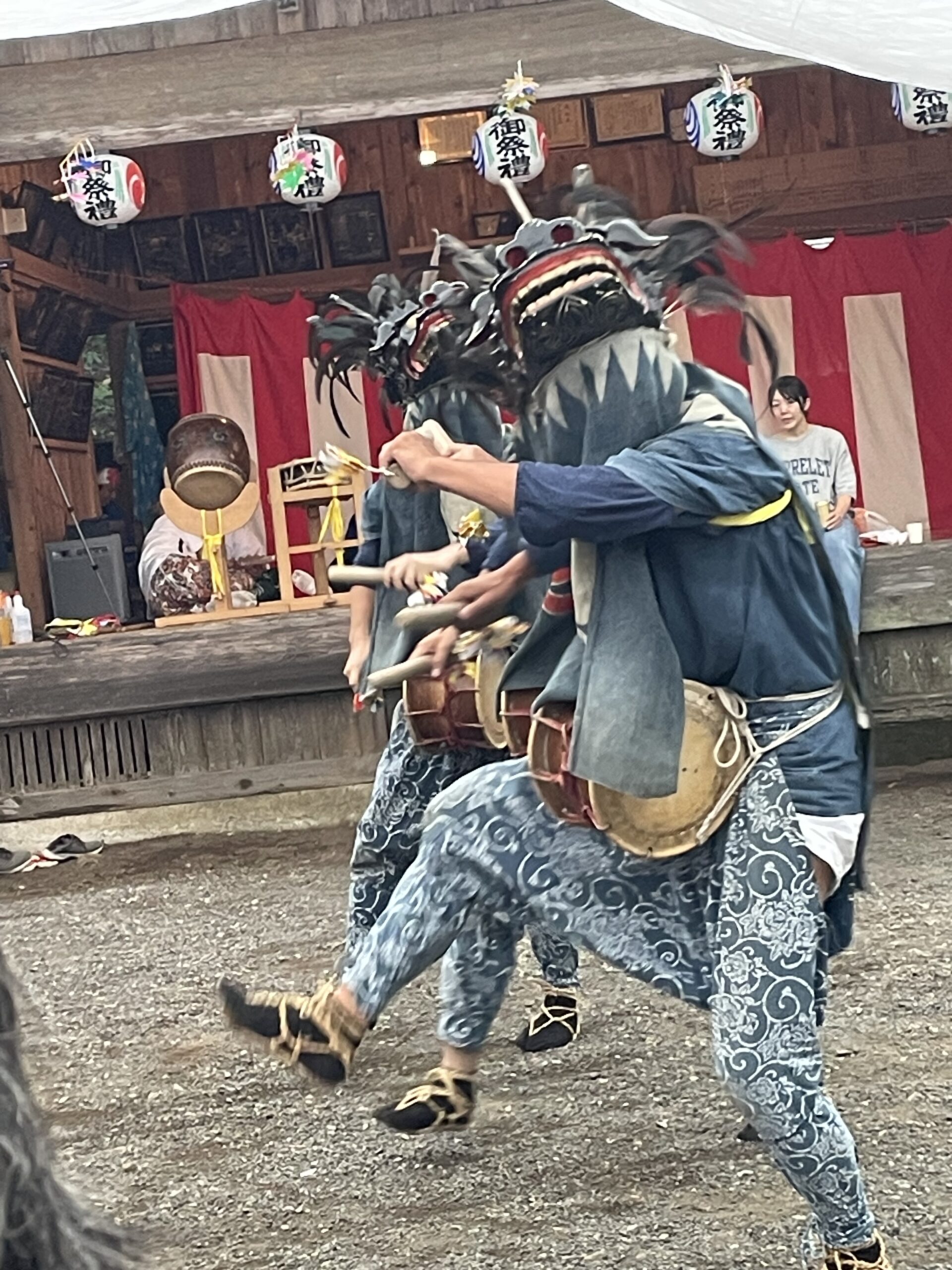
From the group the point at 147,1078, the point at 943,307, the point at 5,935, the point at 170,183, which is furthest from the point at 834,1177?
the point at 170,183

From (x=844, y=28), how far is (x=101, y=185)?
15.4 feet

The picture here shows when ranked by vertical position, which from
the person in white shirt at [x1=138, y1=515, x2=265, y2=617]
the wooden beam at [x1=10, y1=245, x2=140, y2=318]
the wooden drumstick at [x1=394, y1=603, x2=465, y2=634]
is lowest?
the wooden drumstick at [x1=394, y1=603, x2=465, y2=634]

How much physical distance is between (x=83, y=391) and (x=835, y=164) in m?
5.66

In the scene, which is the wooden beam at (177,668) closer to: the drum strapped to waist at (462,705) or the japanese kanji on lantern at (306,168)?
the japanese kanji on lantern at (306,168)

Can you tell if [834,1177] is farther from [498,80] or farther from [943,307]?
[943,307]

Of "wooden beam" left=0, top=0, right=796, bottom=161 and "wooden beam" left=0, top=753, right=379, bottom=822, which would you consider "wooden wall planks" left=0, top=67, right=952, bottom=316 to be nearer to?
"wooden beam" left=0, top=0, right=796, bottom=161

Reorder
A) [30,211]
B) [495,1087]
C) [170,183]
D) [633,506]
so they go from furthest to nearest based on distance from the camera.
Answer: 1. [170,183]
2. [30,211]
3. [495,1087]
4. [633,506]

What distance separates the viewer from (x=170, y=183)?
38.6ft

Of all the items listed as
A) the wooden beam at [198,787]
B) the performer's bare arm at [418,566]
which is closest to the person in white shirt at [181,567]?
the wooden beam at [198,787]

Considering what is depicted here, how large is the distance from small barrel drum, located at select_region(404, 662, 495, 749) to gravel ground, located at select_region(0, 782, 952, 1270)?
0.89m

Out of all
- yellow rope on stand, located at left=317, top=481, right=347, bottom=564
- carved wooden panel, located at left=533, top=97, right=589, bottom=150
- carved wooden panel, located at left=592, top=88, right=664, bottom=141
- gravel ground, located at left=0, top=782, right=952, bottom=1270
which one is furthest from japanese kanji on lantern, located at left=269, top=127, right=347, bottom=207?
gravel ground, located at left=0, top=782, right=952, bottom=1270

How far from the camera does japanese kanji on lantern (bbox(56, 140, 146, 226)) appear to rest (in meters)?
9.20

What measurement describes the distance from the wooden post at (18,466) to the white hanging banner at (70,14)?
4219 millimetres

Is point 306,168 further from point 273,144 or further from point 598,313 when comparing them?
point 598,313
